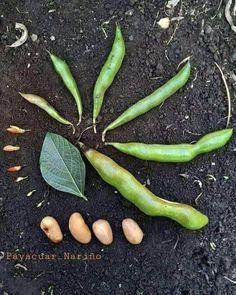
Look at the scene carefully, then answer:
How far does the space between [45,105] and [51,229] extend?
645 mm

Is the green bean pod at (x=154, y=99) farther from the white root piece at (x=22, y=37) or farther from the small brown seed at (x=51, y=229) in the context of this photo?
the white root piece at (x=22, y=37)

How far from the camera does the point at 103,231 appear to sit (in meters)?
3.20

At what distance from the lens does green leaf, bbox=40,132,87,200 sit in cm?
322

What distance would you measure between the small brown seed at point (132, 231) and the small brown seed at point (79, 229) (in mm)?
189

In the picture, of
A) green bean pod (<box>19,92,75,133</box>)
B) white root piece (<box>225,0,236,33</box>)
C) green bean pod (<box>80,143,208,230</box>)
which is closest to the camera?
green bean pod (<box>80,143,208,230</box>)

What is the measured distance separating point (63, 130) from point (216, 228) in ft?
3.16

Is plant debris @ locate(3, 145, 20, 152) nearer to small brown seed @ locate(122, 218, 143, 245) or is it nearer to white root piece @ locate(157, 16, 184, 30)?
small brown seed @ locate(122, 218, 143, 245)

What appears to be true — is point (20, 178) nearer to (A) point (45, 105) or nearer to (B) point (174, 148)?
(A) point (45, 105)

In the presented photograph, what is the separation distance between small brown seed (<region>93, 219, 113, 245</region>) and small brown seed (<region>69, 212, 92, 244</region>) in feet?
0.15

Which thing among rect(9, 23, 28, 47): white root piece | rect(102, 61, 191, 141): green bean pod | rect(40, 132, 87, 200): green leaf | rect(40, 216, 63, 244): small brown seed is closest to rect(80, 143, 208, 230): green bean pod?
rect(40, 132, 87, 200): green leaf

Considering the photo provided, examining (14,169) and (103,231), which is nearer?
(103,231)

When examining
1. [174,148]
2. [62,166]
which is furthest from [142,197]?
[62,166]

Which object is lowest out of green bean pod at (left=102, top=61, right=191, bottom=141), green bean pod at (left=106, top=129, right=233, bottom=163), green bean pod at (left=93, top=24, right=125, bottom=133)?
green bean pod at (left=106, top=129, right=233, bottom=163)

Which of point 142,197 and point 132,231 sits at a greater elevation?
point 142,197
